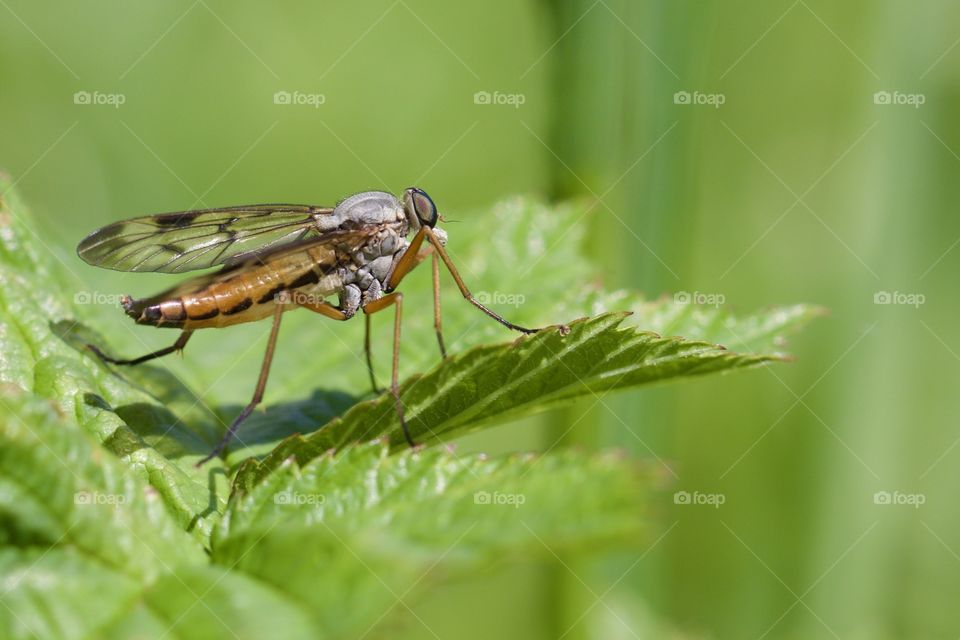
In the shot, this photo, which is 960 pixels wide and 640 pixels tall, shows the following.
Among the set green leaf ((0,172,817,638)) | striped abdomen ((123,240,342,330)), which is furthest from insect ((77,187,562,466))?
green leaf ((0,172,817,638))

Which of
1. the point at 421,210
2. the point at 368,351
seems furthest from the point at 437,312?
the point at 421,210

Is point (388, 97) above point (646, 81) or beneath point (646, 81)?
above

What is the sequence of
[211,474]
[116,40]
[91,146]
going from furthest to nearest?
[116,40], [91,146], [211,474]

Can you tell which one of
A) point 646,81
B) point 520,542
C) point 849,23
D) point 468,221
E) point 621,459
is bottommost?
point 520,542

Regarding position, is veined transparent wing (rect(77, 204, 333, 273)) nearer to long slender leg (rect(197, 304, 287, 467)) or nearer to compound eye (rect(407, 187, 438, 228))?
compound eye (rect(407, 187, 438, 228))

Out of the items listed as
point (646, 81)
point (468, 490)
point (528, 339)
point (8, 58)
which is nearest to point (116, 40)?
point (8, 58)

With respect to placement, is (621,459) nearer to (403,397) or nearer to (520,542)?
(520,542)
